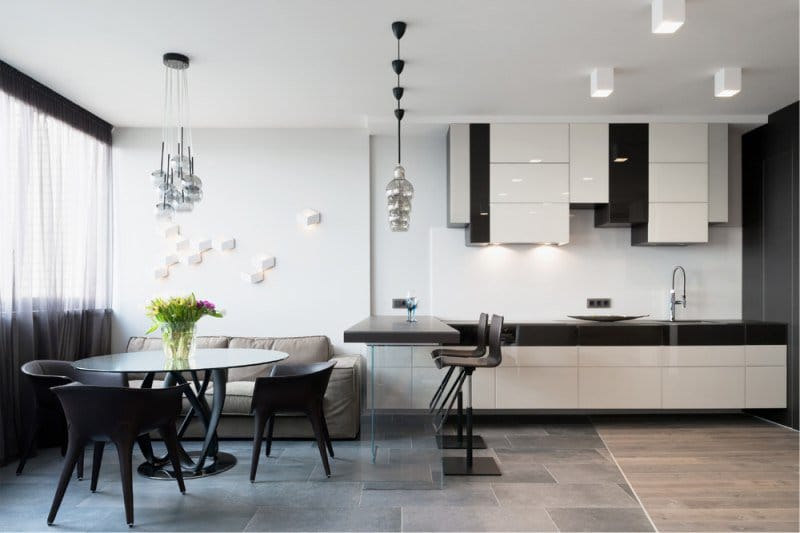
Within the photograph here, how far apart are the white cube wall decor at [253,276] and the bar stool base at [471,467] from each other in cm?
248

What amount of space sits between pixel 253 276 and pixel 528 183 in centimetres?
268

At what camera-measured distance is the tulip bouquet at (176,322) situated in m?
3.52

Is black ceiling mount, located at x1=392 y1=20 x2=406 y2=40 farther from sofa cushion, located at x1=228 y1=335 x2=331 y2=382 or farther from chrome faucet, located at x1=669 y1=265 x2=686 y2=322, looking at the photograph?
chrome faucet, located at x1=669 y1=265 x2=686 y2=322

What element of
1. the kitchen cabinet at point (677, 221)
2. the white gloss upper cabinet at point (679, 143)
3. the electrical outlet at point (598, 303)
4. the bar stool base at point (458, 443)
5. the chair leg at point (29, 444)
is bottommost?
the bar stool base at point (458, 443)

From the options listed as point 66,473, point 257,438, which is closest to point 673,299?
point 257,438

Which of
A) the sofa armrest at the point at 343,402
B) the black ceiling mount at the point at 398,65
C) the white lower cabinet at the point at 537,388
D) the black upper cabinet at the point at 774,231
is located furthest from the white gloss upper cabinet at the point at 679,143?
the sofa armrest at the point at 343,402

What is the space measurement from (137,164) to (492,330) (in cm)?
379

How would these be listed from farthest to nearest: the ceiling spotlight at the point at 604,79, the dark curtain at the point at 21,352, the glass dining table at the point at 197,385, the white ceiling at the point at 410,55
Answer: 1. the ceiling spotlight at the point at 604,79
2. the dark curtain at the point at 21,352
3. the glass dining table at the point at 197,385
4. the white ceiling at the point at 410,55

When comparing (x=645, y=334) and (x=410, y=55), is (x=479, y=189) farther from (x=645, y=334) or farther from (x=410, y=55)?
(x=645, y=334)

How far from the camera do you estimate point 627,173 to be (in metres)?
5.11

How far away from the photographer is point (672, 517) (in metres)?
3.05

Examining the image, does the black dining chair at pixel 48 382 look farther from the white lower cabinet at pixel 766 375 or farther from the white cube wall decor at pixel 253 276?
the white lower cabinet at pixel 766 375

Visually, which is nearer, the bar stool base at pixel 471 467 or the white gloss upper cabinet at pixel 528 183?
the bar stool base at pixel 471 467

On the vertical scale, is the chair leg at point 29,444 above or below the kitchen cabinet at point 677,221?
below
